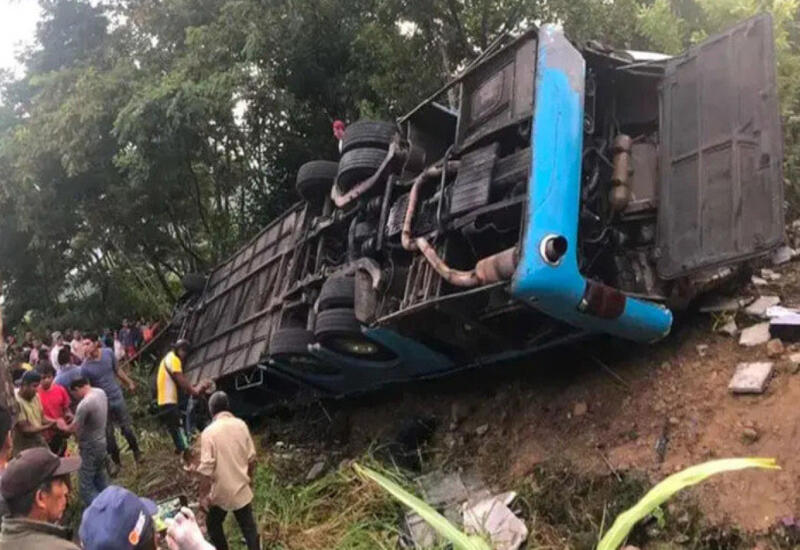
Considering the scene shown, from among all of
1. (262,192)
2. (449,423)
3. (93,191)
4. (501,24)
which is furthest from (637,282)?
(93,191)

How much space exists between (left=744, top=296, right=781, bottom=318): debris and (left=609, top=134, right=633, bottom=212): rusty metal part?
91 centimetres

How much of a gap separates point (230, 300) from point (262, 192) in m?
4.76

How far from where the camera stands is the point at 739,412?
3.67 m

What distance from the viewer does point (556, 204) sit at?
363cm

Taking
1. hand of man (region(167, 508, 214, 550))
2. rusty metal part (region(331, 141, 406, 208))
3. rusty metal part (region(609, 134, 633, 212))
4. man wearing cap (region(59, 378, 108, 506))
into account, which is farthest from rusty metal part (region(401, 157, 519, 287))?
man wearing cap (region(59, 378, 108, 506))

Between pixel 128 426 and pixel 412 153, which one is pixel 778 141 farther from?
pixel 128 426

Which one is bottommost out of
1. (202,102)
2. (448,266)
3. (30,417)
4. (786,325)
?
(30,417)

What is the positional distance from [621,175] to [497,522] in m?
1.97

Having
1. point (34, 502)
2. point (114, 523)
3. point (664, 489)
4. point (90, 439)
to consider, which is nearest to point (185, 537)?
point (114, 523)

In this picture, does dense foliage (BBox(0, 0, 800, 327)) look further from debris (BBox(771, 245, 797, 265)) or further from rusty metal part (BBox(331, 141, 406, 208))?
rusty metal part (BBox(331, 141, 406, 208))

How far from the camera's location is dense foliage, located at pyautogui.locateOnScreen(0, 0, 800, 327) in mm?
8695

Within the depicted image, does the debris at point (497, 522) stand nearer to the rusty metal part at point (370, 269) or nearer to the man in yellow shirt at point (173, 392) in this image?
the rusty metal part at point (370, 269)

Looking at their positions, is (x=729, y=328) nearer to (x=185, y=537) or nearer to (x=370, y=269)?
(x=370, y=269)

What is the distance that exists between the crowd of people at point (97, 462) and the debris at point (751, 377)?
2609 millimetres
